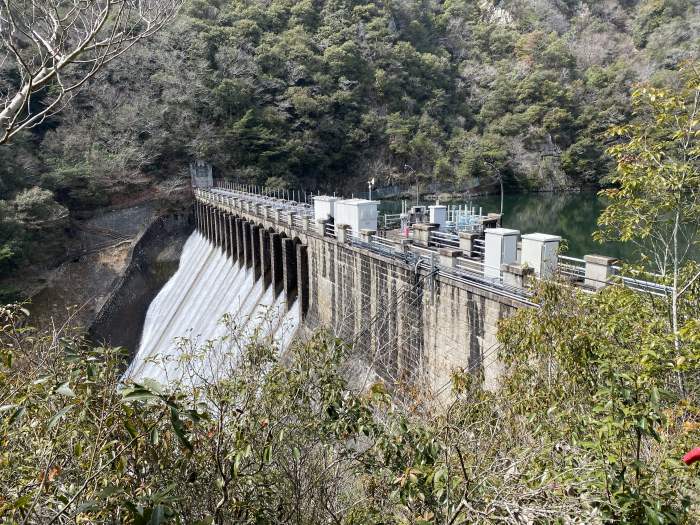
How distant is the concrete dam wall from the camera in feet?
30.3

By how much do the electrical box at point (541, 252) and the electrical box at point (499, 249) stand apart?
2.11 feet

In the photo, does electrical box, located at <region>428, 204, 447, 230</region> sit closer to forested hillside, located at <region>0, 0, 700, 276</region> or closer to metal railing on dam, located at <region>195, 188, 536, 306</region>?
metal railing on dam, located at <region>195, 188, 536, 306</region>

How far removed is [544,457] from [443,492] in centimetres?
96

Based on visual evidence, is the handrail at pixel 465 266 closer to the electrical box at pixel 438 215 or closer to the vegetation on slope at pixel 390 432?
the vegetation on slope at pixel 390 432

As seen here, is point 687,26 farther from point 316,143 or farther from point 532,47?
point 316,143

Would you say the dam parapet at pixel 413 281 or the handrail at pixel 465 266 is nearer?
the handrail at pixel 465 266

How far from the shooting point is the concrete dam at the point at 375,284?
870 cm

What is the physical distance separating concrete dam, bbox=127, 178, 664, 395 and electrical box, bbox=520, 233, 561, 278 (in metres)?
0.02

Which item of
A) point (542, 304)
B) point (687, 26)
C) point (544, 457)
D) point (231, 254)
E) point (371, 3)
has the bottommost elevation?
point (231, 254)

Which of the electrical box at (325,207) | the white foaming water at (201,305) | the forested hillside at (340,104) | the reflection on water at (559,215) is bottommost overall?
the white foaming water at (201,305)

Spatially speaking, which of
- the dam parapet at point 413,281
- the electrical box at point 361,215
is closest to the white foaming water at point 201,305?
the dam parapet at point 413,281

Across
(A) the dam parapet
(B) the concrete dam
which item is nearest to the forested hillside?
(B) the concrete dam

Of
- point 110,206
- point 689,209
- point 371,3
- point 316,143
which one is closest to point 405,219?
point 689,209

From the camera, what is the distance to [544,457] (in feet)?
11.2
